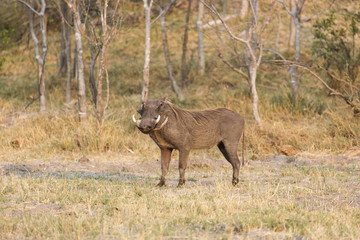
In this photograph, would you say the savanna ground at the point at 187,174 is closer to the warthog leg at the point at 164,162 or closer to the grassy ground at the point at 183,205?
the grassy ground at the point at 183,205

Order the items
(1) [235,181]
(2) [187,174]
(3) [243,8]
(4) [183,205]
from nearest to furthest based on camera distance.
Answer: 1. (4) [183,205]
2. (1) [235,181]
3. (2) [187,174]
4. (3) [243,8]

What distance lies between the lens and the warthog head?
5605 mm

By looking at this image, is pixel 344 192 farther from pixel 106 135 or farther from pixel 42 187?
pixel 106 135

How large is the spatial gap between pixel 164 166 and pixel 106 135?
347cm

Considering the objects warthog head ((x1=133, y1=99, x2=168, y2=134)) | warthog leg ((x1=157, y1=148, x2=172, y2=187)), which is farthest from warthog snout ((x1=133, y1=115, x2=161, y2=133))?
warthog leg ((x1=157, y1=148, x2=172, y2=187))

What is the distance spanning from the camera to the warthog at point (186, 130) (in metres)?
5.88

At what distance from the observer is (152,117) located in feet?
18.8

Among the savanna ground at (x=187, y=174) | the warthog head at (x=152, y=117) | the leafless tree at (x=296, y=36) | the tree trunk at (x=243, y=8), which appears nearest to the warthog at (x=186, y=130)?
the warthog head at (x=152, y=117)

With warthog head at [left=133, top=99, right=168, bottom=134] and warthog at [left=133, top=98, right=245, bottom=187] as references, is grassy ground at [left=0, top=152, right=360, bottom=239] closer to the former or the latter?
warthog at [left=133, top=98, right=245, bottom=187]

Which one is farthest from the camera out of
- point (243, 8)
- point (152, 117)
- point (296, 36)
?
point (243, 8)

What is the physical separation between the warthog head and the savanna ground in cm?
70

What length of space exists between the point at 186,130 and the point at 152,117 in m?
0.71

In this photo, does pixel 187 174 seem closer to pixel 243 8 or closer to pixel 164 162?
pixel 164 162

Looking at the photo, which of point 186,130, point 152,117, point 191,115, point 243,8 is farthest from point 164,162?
point 243,8
